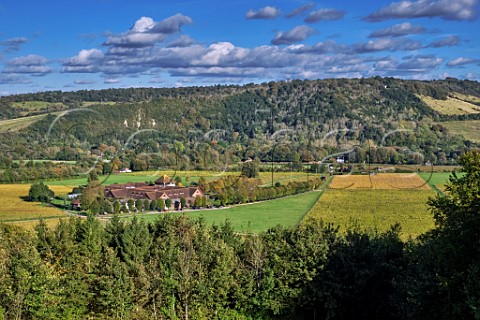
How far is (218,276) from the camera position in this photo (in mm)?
26734

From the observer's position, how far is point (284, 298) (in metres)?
27.2

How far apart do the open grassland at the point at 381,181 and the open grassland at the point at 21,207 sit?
36.2 metres

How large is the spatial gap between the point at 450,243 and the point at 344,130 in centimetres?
15098

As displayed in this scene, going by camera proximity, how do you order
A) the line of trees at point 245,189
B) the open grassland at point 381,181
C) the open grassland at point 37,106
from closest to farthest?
1. the line of trees at point 245,189
2. the open grassland at point 381,181
3. the open grassland at point 37,106

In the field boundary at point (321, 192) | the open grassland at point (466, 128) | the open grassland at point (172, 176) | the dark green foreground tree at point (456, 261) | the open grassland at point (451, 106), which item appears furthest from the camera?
the open grassland at point (451, 106)

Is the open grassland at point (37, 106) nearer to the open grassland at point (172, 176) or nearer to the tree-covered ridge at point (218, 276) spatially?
the open grassland at point (172, 176)

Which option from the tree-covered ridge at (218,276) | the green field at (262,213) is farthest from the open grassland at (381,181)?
the tree-covered ridge at (218,276)

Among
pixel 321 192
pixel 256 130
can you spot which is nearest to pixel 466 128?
pixel 256 130

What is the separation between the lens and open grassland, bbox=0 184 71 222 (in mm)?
57406

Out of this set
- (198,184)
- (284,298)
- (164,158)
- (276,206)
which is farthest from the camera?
(164,158)

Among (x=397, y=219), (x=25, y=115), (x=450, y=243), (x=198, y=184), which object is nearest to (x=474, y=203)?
(x=450, y=243)

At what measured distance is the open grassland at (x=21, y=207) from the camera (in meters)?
57.4

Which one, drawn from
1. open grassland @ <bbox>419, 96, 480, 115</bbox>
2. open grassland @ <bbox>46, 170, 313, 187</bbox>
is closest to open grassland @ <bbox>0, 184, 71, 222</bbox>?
open grassland @ <bbox>46, 170, 313, 187</bbox>

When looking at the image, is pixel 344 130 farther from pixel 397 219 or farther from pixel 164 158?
pixel 397 219
